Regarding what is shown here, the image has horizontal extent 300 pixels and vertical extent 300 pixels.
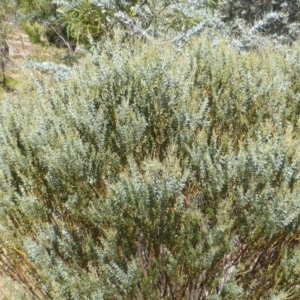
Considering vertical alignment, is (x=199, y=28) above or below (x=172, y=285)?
above

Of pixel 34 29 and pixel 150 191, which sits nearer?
pixel 150 191

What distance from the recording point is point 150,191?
8.80ft

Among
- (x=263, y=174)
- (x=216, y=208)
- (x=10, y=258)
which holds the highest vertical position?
(x=263, y=174)

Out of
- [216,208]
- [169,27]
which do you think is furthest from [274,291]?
[169,27]

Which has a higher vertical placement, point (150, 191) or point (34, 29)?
point (150, 191)

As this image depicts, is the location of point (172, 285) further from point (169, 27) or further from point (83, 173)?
point (169, 27)

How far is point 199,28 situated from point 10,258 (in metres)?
3.76

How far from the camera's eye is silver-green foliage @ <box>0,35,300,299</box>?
2.71 m

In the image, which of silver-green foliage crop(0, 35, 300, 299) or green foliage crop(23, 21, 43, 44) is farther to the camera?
green foliage crop(23, 21, 43, 44)

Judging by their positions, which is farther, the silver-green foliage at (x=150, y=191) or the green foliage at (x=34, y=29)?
the green foliage at (x=34, y=29)

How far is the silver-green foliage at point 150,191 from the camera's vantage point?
2715mm

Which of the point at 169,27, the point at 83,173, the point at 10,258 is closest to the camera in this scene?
the point at 83,173

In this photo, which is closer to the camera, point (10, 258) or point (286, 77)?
point (10, 258)

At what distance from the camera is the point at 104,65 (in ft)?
11.6
